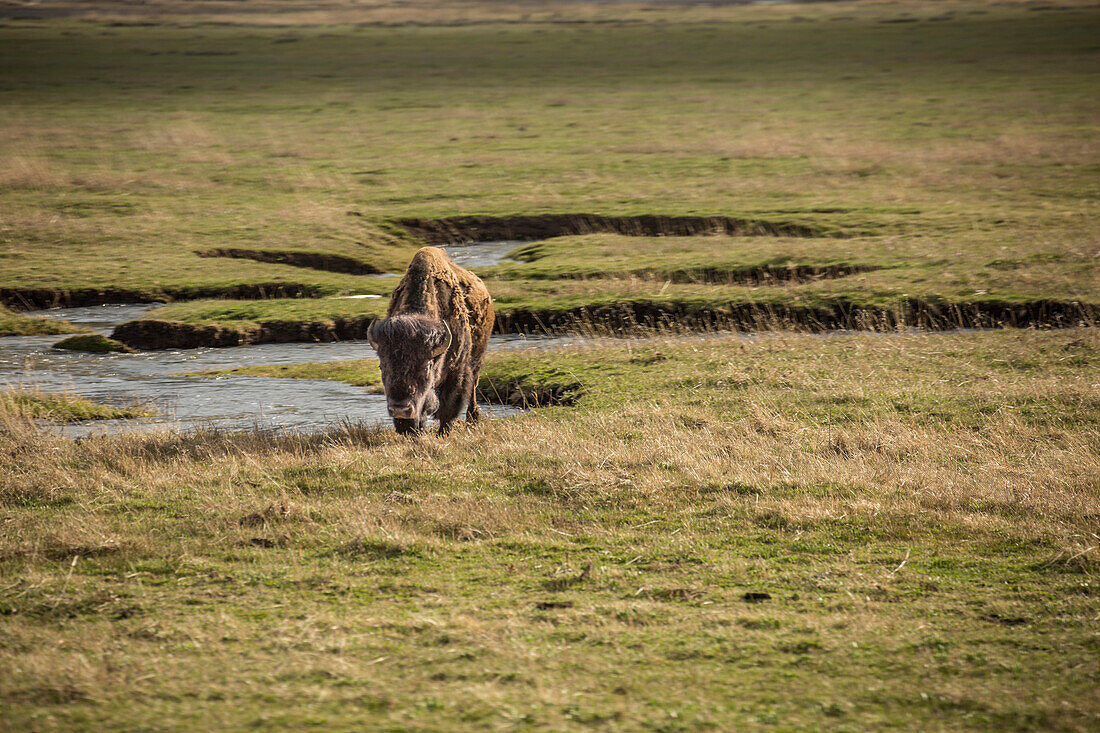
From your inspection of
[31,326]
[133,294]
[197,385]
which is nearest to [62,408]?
[197,385]

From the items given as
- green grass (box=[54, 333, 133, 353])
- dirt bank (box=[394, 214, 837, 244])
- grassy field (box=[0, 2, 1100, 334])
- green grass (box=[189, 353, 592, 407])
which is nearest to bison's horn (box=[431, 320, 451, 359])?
green grass (box=[189, 353, 592, 407])

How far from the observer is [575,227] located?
1286 inches

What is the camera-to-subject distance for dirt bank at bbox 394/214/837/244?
3083 cm

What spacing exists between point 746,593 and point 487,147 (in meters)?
44.5

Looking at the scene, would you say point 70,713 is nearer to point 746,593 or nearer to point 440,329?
point 746,593

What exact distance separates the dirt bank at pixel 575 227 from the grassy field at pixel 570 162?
885 mm

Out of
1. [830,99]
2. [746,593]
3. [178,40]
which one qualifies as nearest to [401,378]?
[746,593]

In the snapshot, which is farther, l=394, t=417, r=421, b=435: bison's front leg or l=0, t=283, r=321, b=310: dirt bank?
l=0, t=283, r=321, b=310: dirt bank

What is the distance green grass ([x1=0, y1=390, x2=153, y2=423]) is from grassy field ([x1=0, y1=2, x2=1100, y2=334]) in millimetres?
6099

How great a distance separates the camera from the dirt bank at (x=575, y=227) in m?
30.8

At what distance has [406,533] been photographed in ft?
30.0

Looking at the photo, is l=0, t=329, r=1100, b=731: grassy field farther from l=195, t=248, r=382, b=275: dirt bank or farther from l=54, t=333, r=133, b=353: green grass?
l=195, t=248, r=382, b=275: dirt bank

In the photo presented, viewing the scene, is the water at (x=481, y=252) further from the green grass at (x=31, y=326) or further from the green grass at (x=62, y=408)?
the green grass at (x=62, y=408)

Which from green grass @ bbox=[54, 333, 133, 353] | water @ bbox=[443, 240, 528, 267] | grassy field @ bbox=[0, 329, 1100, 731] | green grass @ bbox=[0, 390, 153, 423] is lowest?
water @ bbox=[443, 240, 528, 267]
